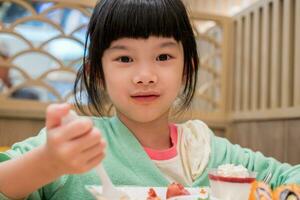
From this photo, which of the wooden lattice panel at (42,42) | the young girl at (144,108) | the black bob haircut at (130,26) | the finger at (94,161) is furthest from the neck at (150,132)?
the wooden lattice panel at (42,42)

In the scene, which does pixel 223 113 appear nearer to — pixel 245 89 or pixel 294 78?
pixel 245 89

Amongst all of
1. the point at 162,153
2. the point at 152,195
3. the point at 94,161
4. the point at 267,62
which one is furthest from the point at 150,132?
the point at 267,62

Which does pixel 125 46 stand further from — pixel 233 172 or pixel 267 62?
pixel 267 62

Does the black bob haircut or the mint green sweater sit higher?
the black bob haircut

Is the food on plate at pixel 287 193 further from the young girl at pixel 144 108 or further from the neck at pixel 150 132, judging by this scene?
the neck at pixel 150 132

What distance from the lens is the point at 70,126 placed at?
442mm

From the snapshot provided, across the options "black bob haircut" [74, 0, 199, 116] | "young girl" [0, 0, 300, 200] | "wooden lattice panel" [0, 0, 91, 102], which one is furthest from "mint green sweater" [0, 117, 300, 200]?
"wooden lattice panel" [0, 0, 91, 102]

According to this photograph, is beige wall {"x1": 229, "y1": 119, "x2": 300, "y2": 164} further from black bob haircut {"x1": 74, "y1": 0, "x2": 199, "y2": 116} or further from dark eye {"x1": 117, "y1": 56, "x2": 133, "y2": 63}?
dark eye {"x1": 117, "y1": 56, "x2": 133, "y2": 63}

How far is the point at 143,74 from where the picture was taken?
29.3 inches

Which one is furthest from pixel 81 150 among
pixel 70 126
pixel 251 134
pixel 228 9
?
pixel 228 9

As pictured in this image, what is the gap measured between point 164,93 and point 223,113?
91 centimetres

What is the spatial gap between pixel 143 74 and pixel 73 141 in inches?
12.4

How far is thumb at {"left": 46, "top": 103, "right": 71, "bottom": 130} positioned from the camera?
17.5 inches

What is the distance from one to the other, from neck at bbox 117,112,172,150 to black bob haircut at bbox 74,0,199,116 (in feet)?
0.34
